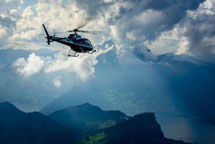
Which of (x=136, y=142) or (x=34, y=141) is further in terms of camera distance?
(x=34, y=141)

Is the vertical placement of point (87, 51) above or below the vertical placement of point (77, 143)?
above

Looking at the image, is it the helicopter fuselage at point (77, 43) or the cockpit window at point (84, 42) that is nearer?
the helicopter fuselage at point (77, 43)

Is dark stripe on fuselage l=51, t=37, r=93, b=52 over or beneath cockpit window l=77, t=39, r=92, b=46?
beneath

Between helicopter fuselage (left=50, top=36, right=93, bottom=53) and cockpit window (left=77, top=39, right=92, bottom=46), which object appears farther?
cockpit window (left=77, top=39, right=92, bottom=46)

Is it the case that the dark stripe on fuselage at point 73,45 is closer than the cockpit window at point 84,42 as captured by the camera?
Yes

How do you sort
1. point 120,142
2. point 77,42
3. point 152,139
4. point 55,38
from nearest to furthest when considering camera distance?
point 55,38
point 77,42
point 120,142
point 152,139

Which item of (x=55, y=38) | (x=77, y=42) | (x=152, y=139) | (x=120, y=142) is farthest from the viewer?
(x=152, y=139)

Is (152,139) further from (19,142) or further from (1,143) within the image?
(1,143)

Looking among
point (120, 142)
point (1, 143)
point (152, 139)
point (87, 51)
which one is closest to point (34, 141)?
point (1, 143)

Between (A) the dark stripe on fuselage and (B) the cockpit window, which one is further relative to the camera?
(B) the cockpit window

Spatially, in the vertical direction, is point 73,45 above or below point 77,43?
below

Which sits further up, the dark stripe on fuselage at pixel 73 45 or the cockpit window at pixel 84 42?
the cockpit window at pixel 84 42
